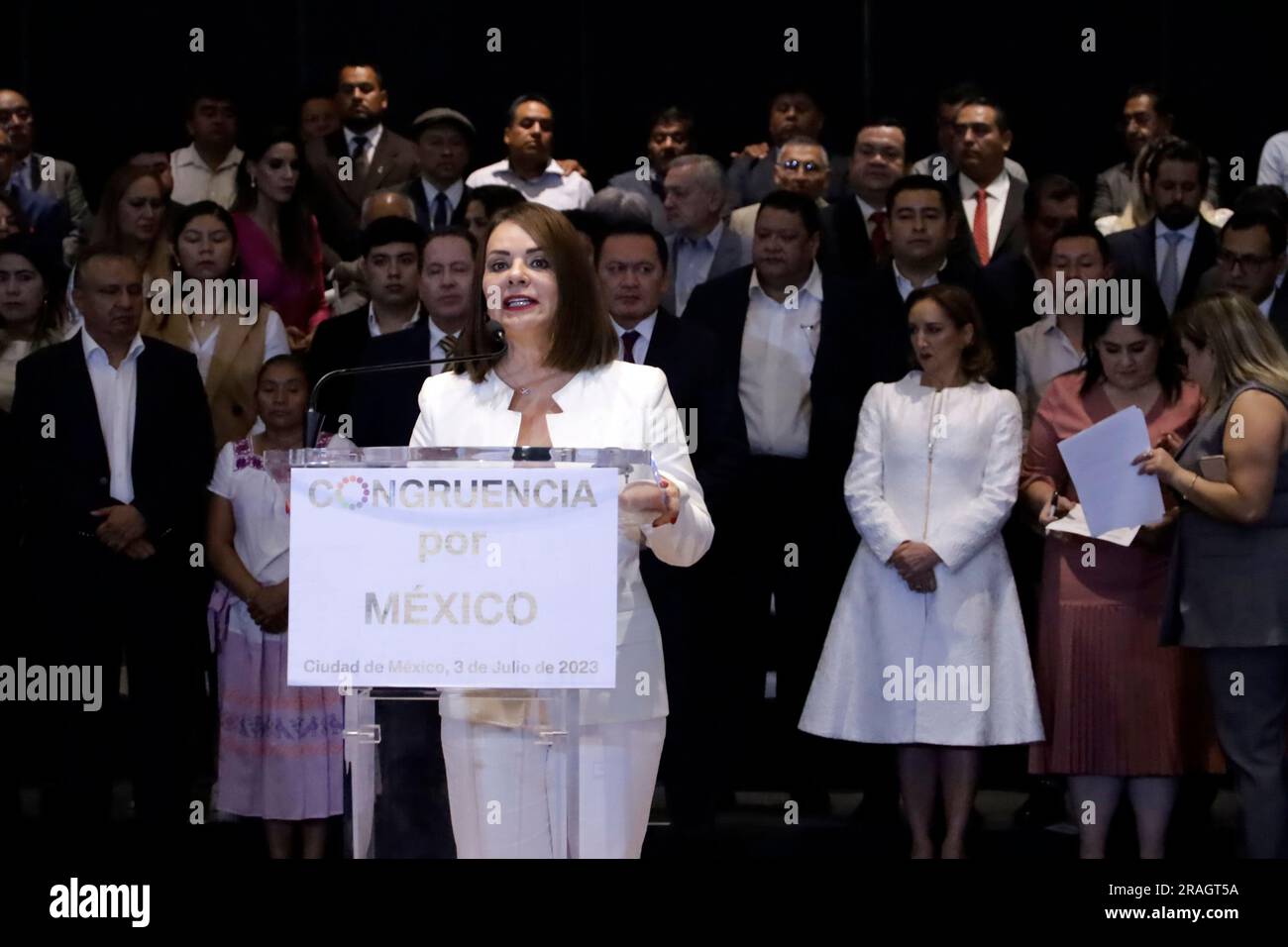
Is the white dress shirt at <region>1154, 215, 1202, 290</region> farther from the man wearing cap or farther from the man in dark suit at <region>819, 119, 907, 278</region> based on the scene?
the man wearing cap

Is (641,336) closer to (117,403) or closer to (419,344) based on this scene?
(419,344)

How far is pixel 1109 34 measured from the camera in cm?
780

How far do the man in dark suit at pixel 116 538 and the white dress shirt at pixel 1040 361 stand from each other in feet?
8.04

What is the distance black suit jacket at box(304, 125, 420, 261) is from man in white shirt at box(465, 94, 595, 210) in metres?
0.29

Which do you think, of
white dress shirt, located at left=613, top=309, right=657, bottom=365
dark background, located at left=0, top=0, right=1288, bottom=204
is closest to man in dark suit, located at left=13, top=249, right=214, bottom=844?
white dress shirt, located at left=613, top=309, right=657, bottom=365

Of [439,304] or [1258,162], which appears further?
[1258,162]

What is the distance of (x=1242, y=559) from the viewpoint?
510 cm

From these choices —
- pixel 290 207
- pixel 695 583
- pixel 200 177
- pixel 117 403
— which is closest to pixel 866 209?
pixel 695 583

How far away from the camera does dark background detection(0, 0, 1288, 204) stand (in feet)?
25.5

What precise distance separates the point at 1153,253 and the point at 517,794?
3880 millimetres

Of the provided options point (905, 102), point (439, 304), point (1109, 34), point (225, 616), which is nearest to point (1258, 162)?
point (1109, 34)

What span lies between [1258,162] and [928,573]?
297cm
